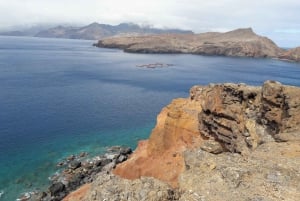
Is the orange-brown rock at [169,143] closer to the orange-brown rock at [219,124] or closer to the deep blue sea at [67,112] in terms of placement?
the orange-brown rock at [219,124]

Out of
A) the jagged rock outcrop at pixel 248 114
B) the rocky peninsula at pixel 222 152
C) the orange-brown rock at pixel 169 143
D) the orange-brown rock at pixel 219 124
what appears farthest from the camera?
the orange-brown rock at pixel 169 143

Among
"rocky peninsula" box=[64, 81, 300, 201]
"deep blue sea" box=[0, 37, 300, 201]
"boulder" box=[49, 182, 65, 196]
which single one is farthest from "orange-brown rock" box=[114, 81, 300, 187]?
"deep blue sea" box=[0, 37, 300, 201]

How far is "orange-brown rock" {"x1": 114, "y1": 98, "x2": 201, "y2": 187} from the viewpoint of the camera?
39.2 metres

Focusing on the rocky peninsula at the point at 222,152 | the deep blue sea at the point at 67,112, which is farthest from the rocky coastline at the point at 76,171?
the rocky peninsula at the point at 222,152

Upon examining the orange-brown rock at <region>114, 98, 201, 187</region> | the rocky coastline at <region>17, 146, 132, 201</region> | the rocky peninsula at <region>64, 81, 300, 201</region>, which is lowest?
the rocky coastline at <region>17, 146, 132, 201</region>

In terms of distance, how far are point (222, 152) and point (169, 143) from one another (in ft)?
36.7

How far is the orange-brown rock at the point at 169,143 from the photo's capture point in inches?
1545

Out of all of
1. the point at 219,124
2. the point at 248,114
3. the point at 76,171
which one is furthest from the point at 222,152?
the point at 76,171

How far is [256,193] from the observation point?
644 inches

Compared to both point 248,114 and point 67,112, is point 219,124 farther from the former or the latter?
point 67,112

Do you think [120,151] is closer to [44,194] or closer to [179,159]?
[44,194]

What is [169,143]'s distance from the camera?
42.1m

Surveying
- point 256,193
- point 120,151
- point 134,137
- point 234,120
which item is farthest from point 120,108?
point 256,193

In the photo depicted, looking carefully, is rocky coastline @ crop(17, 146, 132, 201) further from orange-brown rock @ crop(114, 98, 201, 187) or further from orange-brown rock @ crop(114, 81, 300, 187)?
orange-brown rock @ crop(114, 81, 300, 187)
